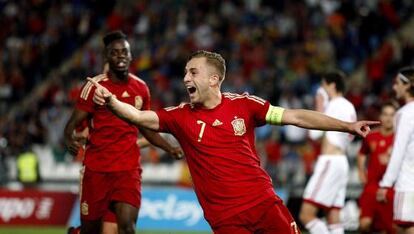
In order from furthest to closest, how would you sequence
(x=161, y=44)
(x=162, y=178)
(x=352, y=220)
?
(x=161, y=44) < (x=162, y=178) < (x=352, y=220)

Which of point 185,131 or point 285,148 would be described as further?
point 285,148

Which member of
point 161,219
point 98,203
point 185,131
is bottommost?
point 161,219

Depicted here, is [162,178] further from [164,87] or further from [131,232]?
[131,232]

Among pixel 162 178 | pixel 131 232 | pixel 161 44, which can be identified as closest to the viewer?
pixel 131 232

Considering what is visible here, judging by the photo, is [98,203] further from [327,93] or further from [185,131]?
[327,93]

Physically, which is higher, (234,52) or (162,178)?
(234,52)

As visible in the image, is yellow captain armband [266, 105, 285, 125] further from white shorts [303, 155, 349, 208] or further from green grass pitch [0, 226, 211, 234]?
green grass pitch [0, 226, 211, 234]

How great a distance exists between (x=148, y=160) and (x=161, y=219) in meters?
4.78

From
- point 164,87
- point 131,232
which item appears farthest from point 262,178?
point 164,87

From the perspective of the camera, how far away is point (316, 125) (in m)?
7.88

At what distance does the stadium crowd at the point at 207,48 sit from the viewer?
23344 mm

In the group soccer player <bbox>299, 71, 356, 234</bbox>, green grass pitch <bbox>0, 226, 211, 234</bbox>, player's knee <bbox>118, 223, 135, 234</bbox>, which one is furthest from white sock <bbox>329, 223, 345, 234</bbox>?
green grass pitch <bbox>0, 226, 211, 234</bbox>

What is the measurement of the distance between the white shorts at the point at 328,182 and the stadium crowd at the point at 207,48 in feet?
31.9

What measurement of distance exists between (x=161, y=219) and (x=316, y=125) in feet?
33.6
